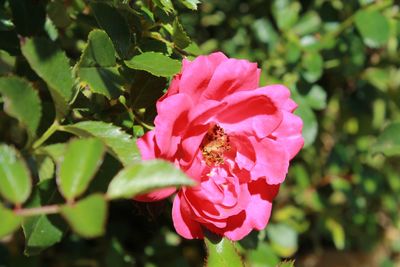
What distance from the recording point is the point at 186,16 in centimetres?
136

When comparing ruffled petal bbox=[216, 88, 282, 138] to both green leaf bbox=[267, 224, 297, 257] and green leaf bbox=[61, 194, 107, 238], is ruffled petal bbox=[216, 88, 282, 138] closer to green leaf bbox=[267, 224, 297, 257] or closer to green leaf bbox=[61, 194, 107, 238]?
green leaf bbox=[61, 194, 107, 238]

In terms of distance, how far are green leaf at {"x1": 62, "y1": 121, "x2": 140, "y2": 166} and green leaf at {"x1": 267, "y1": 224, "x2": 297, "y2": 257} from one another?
0.91m

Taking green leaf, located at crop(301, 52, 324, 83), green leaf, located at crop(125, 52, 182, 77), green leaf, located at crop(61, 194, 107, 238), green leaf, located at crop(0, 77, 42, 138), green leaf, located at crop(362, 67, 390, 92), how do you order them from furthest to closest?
green leaf, located at crop(362, 67, 390, 92)
green leaf, located at crop(301, 52, 324, 83)
green leaf, located at crop(125, 52, 182, 77)
green leaf, located at crop(0, 77, 42, 138)
green leaf, located at crop(61, 194, 107, 238)

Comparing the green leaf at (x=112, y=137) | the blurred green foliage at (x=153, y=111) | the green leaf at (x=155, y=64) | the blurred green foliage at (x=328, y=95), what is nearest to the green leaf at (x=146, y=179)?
the blurred green foliage at (x=153, y=111)

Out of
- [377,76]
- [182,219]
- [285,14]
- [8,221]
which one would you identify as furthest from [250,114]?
[377,76]

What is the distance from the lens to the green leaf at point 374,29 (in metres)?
1.23

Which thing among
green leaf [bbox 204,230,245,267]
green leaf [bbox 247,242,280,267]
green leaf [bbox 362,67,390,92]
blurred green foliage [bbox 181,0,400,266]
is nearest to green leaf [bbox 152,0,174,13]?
green leaf [bbox 204,230,245,267]

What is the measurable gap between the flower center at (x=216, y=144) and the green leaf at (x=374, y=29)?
0.51 metres

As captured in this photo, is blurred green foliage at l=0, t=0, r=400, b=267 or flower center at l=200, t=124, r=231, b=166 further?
flower center at l=200, t=124, r=231, b=166

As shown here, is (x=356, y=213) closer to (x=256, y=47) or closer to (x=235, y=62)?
(x=256, y=47)

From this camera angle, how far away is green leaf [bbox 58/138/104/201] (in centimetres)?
60

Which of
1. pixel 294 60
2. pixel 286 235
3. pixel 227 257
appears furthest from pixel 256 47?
pixel 227 257

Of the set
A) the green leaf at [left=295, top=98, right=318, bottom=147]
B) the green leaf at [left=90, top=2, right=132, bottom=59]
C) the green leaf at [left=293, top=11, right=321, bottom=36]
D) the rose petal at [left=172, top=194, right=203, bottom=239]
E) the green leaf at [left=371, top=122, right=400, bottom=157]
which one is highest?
the green leaf at [left=90, top=2, right=132, bottom=59]

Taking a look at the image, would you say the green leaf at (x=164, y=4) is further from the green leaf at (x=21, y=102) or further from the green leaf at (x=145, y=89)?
the green leaf at (x=21, y=102)
